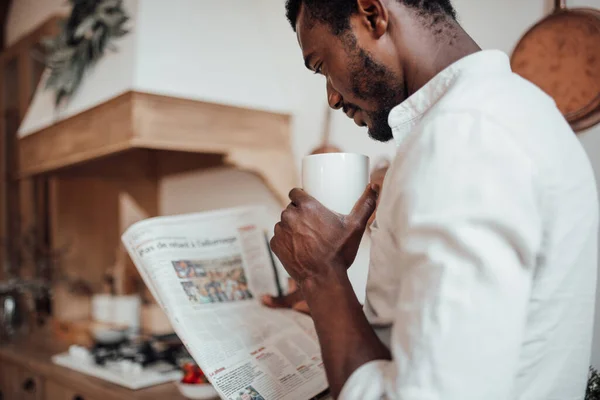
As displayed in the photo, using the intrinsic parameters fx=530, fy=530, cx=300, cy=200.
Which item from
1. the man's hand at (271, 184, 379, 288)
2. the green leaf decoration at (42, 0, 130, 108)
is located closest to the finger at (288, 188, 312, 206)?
the man's hand at (271, 184, 379, 288)

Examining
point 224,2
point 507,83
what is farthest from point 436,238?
point 224,2

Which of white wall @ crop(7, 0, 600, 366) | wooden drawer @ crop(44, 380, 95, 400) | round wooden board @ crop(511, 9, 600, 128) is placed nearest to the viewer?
round wooden board @ crop(511, 9, 600, 128)

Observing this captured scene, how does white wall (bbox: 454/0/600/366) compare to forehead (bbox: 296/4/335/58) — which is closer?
forehead (bbox: 296/4/335/58)

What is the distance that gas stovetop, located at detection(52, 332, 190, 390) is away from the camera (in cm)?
126

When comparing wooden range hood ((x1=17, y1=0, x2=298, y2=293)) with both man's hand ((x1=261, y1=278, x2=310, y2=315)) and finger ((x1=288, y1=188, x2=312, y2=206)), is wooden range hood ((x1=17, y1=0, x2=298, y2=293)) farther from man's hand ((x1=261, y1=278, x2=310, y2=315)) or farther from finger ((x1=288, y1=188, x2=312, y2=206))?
finger ((x1=288, y1=188, x2=312, y2=206))

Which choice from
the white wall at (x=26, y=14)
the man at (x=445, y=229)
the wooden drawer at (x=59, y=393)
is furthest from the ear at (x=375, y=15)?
the white wall at (x=26, y=14)

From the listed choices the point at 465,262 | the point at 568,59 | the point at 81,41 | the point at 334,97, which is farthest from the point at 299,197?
the point at 81,41

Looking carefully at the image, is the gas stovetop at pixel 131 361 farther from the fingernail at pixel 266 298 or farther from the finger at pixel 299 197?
the finger at pixel 299 197

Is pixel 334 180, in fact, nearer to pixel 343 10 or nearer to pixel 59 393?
pixel 343 10

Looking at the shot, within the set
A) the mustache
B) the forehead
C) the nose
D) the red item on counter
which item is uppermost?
the forehead

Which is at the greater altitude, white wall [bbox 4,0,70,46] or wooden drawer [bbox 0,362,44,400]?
white wall [bbox 4,0,70,46]

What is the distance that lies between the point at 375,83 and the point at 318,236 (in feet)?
0.56

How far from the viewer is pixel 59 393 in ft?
4.62

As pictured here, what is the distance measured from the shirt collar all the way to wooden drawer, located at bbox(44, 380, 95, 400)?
3.60ft
